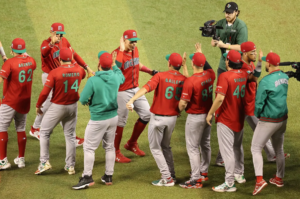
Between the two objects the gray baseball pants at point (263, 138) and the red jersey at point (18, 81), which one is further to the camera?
the red jersey at point (18, 81)

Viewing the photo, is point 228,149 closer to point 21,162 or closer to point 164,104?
point 164,104

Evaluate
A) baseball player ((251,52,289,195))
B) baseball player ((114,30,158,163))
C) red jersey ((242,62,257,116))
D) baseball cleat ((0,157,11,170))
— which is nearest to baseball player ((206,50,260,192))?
red jersey ((242,62,257,116))

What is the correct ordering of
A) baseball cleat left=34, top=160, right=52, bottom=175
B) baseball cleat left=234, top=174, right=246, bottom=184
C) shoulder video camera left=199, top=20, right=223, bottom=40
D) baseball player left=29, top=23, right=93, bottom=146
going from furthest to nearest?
1. baseball player left=29, top=23, right=93, bottom=146
2. shoulder video camera left=199, top=20, right=223, bottom=40
3. baseball cleat left=34, top=160, right=52, bottom=175
4. baseball cleat left=234, top=174, right=246, bottom=184

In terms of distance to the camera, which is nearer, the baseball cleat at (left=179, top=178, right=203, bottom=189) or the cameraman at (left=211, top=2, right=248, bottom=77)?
the baseball cleat at (left=179, top=178, right=203, bottom=189)

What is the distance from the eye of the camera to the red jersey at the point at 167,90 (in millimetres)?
6602

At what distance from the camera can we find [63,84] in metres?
6.95

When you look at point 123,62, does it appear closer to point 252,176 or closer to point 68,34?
point 252,176

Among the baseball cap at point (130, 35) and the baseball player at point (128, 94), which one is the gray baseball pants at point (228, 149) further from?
the baseball cap at point (130, 35)

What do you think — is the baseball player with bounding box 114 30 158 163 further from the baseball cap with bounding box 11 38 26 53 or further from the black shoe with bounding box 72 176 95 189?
the baseball cap with bounding box 11 38 26 53

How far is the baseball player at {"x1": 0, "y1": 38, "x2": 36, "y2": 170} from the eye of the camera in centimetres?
726

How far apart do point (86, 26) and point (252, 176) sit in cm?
642

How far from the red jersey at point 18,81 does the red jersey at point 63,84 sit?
1.73ft

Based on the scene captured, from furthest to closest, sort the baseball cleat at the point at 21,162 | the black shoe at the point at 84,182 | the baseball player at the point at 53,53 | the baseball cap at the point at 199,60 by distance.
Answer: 1. the baseball player at the point at 53,53
2. the baseball cleat at the point at 21,162
3. the black shoe at the point at 84,182
4. the baseball cap at the point at 199,60

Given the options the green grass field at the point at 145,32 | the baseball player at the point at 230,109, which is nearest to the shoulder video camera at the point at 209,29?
the baseball player at the point at 230,109
